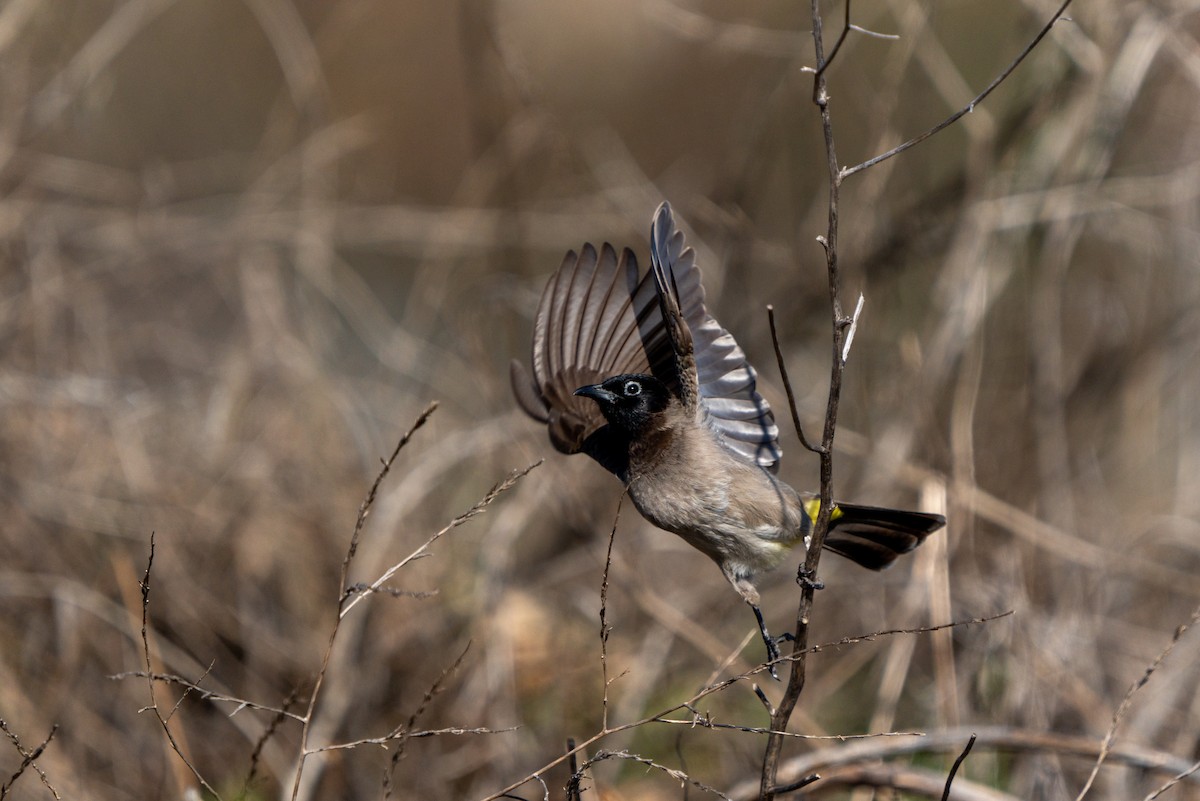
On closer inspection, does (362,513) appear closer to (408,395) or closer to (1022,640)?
(1022,640)

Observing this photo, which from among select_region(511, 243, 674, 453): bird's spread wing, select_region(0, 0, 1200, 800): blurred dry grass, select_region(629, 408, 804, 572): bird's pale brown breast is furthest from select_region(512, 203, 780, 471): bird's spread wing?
select_region(0, 0, 1200, 800): blurred dry grass

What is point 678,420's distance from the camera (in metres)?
3.00

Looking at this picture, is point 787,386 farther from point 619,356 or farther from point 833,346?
point 619,356

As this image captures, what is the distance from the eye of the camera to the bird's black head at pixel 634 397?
2.99m

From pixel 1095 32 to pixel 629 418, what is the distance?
268 cm

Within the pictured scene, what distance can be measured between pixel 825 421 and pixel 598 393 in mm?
1181

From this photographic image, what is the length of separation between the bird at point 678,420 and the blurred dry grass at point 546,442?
0.83 meters

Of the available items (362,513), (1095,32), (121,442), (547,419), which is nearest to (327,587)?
(121,442)

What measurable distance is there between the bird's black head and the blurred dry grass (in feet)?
3.55

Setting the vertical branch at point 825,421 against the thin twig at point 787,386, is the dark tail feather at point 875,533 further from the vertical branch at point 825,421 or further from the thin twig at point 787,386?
the thin twig at point 787,386

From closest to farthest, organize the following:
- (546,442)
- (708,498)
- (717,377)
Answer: (708,498)
(717,377)
(546,442)

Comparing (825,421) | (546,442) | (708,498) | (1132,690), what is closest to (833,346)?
(825,421)

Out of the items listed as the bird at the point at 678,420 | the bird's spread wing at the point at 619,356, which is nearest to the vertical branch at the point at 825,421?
the bird at the point at 678,420

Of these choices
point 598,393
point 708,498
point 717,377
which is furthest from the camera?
point 717,377
